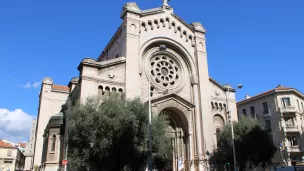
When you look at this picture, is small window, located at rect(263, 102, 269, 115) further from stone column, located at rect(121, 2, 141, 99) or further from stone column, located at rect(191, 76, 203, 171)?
stone column, located at rect(121, 2, 141, 99)

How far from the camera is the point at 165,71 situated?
2852 centimetres

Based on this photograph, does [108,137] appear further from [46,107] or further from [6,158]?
[6,158]

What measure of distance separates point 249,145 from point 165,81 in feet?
33.6

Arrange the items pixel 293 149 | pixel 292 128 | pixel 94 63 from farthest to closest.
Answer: pixel 292 128, pixel 293 149, pixel 94 63

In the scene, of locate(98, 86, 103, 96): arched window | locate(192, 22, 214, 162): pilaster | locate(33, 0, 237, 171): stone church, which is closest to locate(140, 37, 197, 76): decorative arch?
locate(33, 0, 237, 171): stone church

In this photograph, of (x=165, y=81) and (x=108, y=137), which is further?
(x=165, y=81)

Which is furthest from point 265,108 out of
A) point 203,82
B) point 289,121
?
point 203,82

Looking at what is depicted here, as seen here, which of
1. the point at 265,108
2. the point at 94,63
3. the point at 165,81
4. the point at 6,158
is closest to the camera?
the point at 94,63

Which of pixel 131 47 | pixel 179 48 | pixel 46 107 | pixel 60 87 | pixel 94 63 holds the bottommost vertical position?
pixel 46 107

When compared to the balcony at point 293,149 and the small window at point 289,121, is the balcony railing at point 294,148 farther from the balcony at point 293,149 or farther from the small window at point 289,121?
the small window at point 289,121

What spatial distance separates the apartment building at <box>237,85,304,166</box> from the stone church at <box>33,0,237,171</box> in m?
15.5

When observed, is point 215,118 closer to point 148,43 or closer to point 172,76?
point 172,76

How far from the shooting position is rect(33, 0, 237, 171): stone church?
77.5 ft

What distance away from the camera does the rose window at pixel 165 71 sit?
90.1 feet
